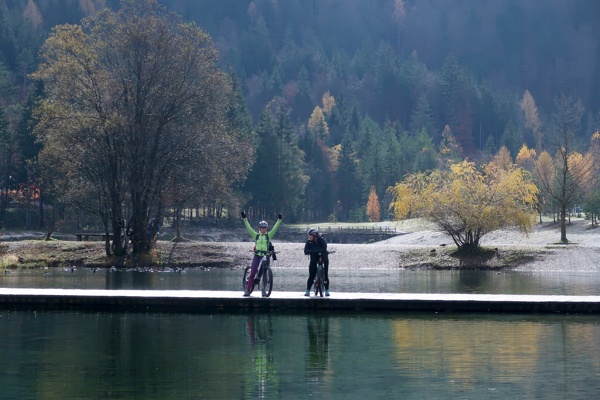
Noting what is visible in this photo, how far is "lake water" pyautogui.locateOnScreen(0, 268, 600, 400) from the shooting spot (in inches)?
743

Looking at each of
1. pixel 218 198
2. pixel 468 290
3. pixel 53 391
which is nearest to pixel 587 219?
pixel 218 198

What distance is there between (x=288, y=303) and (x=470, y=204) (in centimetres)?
3710

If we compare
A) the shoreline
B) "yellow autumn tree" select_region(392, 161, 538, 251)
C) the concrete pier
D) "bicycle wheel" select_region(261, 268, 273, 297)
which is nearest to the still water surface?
the concrete pier

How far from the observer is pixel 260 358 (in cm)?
2255

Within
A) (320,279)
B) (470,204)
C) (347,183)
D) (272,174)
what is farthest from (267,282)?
(347,183)

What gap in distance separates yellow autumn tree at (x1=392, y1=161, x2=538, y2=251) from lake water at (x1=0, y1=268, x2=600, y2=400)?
118 feet

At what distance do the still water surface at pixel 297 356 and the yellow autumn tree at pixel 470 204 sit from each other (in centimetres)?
3601

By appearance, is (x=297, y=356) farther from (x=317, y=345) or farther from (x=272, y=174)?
(x=272, y=174)

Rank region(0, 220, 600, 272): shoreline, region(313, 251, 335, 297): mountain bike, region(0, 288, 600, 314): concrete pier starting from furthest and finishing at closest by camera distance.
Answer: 1. region(0, 220, 600, 272): shoreline
2. region(313, 251, 335, 297): mountain bike
3. region(0, 288, 600, 314): concrete pier

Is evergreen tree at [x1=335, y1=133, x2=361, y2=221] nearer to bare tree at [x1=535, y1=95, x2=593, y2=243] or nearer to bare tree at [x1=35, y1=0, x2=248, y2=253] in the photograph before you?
bare tree at [x1=535, y1=95, x2=593, y2=243]

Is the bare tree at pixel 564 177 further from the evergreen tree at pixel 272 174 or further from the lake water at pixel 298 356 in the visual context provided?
the lake water at pixel 298 356

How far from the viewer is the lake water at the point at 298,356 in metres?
18.9

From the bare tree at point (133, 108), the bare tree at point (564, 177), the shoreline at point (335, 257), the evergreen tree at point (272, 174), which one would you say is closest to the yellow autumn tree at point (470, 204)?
the shoreline at point (335, 257)

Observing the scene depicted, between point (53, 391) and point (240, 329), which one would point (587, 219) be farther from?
point (53, 391)
